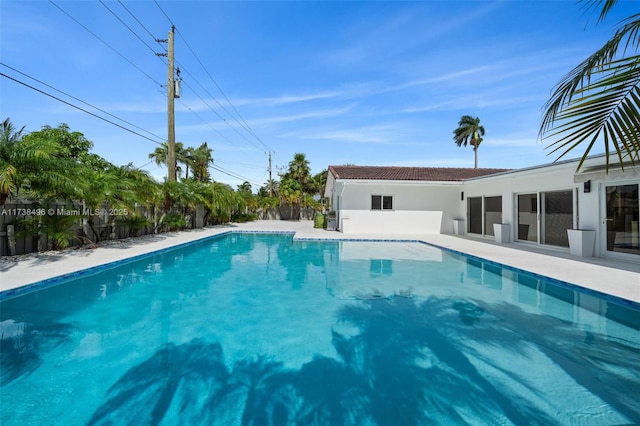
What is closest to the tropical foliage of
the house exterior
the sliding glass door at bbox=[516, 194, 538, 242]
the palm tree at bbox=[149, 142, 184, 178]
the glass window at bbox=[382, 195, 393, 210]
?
the palm tree at bbox=[149, 142, 184, 178]

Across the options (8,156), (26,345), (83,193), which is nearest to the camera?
(26,345)

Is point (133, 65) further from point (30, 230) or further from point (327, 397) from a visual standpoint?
point (327, 397)

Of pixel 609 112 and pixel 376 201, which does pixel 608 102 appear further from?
pixel 376 201

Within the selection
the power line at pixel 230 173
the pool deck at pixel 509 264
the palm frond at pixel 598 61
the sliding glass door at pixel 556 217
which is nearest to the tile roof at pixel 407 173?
the sliding glass door at pixel 556 217

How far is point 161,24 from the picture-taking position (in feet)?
55.2

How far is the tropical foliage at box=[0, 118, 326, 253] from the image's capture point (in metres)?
8.78

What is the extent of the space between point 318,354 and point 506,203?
13.4m

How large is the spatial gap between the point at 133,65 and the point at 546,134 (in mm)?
19263

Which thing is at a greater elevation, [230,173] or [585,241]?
[230,173]

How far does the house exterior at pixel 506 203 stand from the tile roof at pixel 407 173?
0.20 feet

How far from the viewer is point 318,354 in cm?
420

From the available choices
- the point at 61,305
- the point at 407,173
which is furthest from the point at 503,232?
the point at 61,305

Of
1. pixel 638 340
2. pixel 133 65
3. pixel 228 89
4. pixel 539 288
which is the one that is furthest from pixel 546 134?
pixel 228 89

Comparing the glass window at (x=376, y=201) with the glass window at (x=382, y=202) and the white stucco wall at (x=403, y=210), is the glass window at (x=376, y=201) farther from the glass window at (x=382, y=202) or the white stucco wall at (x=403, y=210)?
the white stucco wall at (x=403, y=210)
